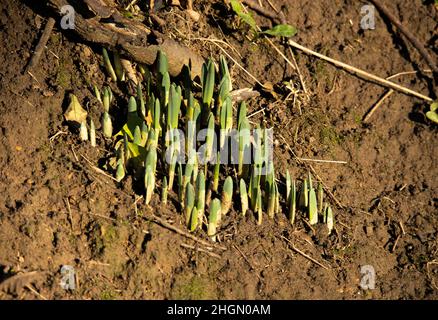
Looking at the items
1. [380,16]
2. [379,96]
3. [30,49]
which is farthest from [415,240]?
[30,49]

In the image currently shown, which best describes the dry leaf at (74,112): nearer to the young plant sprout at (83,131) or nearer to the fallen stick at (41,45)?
the young plant sprout at (83,131)

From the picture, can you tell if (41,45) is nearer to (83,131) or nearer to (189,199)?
(83,131)

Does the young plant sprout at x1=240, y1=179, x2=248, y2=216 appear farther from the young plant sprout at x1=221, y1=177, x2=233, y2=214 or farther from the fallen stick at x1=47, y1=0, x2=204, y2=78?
the fallen stick at x1=47, y1=0, x2=204, y2=78

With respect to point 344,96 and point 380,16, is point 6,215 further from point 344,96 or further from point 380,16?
point 380,16

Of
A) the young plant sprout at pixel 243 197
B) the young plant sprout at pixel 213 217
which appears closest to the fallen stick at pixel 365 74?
the young plant sprout at pixel 243 197

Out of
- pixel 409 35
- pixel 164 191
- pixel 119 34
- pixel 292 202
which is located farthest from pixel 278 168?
pixel 409 35
